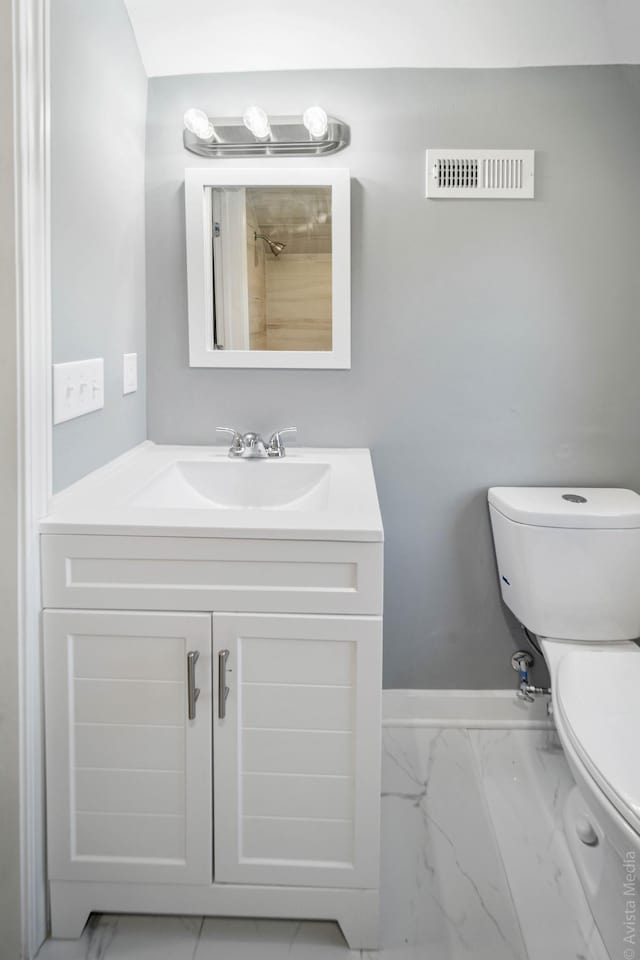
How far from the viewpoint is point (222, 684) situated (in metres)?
1.45

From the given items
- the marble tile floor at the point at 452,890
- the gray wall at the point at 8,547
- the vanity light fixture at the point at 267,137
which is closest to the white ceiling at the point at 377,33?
the vanity light fixture at the point at 267,137

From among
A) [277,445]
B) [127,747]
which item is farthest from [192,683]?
[277,445]

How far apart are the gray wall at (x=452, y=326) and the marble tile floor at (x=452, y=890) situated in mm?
321

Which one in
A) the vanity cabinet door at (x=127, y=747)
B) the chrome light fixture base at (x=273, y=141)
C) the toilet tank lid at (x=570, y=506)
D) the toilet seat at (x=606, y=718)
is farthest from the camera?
the chrome light fixture base at (x=273, y=141)

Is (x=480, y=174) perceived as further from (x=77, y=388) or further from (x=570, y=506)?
(x=77, y=388)

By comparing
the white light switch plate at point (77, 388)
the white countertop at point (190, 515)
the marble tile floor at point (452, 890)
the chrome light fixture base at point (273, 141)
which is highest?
the chrome light fixture base at point (273, 141)

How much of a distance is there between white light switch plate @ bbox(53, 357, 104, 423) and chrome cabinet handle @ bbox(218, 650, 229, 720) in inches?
22.1

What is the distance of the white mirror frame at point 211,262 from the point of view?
2.10 m

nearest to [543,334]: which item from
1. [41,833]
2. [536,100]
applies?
[536,100]

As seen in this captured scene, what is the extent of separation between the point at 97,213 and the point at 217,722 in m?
1.13

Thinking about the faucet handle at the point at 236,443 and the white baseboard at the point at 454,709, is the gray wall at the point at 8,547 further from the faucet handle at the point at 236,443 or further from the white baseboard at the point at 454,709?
the white baseboard at the point at 454,709

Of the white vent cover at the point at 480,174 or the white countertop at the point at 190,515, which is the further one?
the white vent cover at the point at 480,174

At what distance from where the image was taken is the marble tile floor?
1.50 m

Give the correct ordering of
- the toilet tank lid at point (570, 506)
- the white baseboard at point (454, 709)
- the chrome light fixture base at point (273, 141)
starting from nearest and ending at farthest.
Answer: the toilet tank lid at point (570, 506), the chrome light fixture base at point (273, 141), the white baseboard at point (454, 709)
